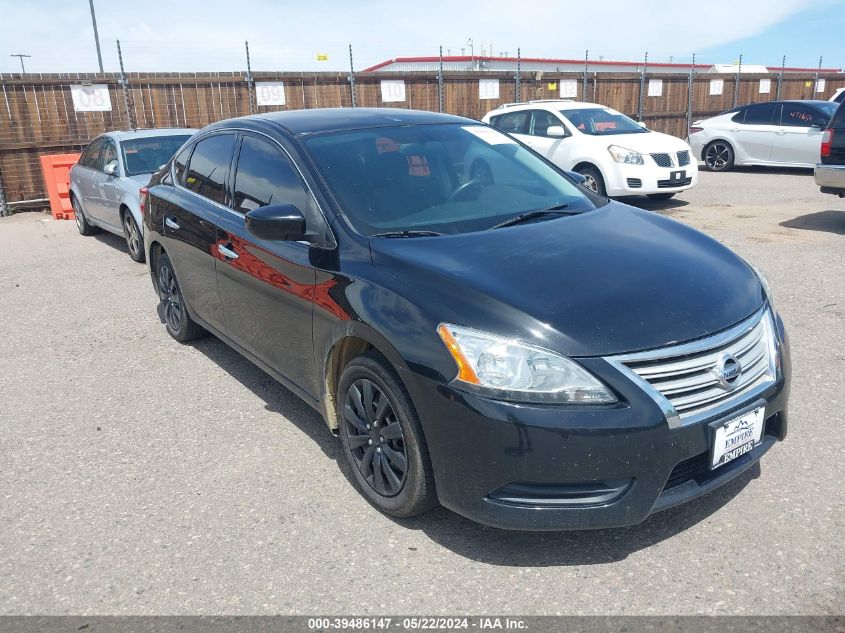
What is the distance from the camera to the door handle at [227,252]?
4.13 m

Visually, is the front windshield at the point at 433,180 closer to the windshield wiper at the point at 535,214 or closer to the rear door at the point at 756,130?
the windshield wiper at the point at 535,214

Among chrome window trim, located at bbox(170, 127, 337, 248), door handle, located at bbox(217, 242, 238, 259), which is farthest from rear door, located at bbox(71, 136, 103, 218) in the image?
door handle, located at bbox(217, 242, 238, 259)

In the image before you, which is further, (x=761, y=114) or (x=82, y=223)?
(x=761, y=114)

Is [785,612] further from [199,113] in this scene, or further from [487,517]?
[199,113]

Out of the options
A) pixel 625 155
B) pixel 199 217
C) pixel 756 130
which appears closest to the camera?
pixel 199 217

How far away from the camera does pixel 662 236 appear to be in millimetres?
3463

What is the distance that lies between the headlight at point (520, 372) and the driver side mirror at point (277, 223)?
1099 millimetres

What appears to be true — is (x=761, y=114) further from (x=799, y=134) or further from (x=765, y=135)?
(x=799, y=134)

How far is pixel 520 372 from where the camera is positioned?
2.56 metres

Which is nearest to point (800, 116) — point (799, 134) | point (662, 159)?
point (799, 134)

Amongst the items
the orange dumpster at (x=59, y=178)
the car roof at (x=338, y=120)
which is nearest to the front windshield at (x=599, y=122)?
the car roof at (x=338, y=120)

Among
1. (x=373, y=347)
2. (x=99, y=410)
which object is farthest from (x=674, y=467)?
(x=99, y=410)

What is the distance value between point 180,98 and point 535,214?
12924 mm

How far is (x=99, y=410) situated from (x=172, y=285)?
1.29 m
